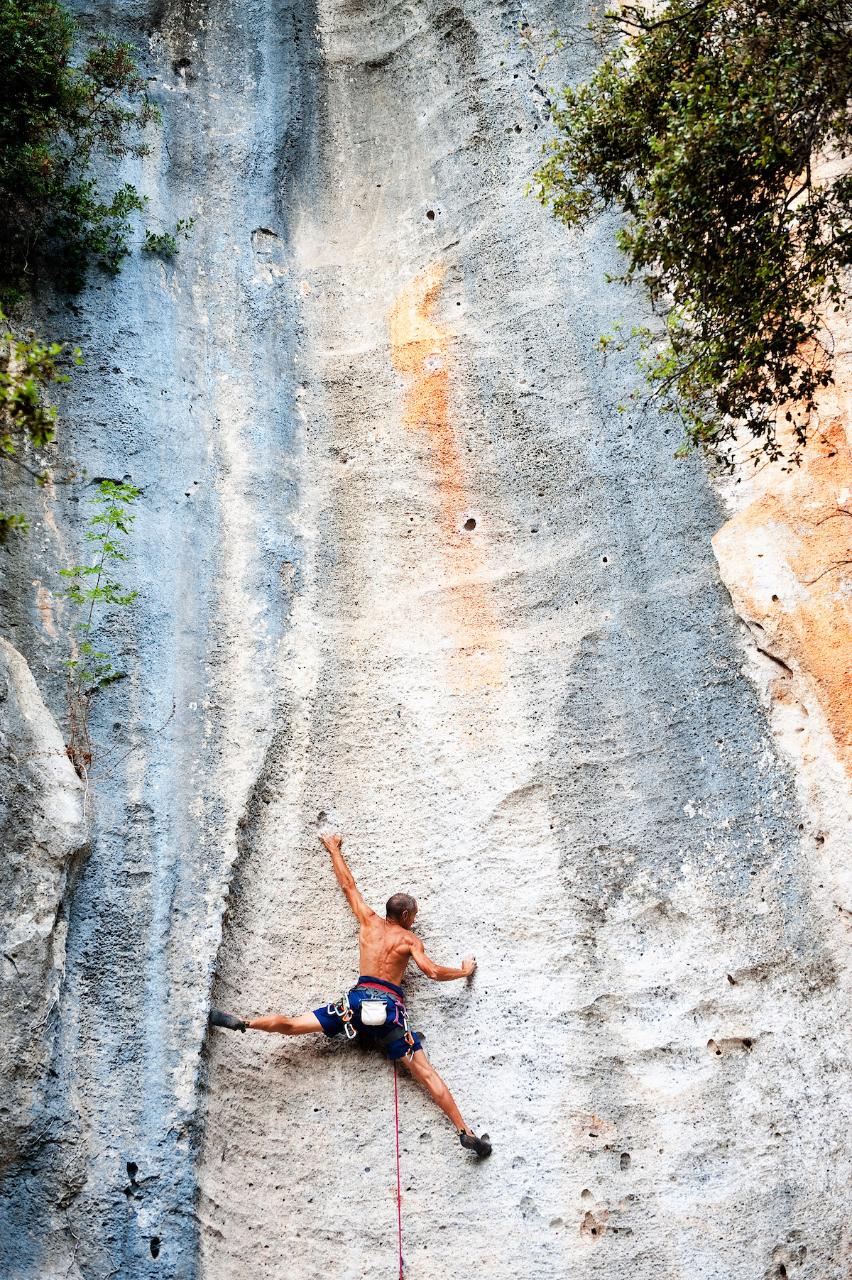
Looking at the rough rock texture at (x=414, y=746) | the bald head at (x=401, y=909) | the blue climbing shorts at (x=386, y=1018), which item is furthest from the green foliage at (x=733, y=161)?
the blue climbing shorts at (x=386, y=1018)

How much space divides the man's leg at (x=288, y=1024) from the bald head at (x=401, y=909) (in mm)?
767

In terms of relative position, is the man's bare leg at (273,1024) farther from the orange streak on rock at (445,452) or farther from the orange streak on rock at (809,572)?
the orange streak on rock at (809,572)

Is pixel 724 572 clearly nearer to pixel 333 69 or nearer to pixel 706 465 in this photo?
pixel 706 465

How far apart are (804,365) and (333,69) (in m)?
5.44

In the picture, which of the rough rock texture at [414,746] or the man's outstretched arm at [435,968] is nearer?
the rough rock texture at [414,746]

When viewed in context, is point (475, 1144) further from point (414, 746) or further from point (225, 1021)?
point (414, 746)

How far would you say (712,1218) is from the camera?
6777 mm

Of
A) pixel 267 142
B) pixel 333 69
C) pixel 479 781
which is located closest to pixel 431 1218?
pixel 479 781

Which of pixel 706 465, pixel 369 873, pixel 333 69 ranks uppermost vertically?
pixel 333 69

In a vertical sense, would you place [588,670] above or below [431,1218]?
above

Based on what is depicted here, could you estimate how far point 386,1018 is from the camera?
23.5 ft

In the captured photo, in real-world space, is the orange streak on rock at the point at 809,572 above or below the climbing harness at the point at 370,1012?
above

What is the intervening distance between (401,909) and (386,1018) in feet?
2.17

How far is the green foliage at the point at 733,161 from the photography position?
5.80 m
